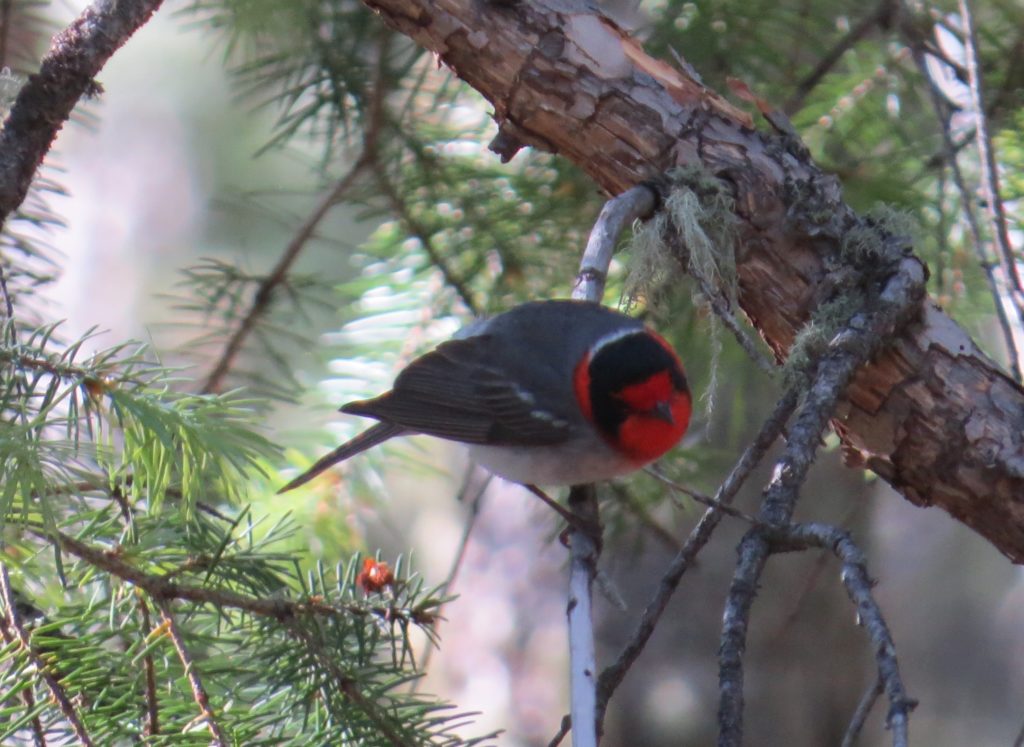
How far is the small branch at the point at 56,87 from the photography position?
4.82 ft

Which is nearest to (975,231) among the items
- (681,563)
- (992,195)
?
(992,195)

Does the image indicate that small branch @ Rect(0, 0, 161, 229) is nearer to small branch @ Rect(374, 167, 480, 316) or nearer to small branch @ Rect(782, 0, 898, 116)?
small branch @ Rect(374, 167, 480, 316)

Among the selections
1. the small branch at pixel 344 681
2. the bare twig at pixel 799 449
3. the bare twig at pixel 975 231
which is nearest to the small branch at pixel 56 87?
the small branch at pixel 344 681

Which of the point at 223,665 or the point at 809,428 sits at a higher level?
the point at 809,428

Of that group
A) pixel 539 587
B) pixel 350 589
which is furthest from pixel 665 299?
pixel 539 587

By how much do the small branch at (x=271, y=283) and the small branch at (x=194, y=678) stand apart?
3.60ft

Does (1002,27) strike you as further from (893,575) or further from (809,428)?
(893,575)

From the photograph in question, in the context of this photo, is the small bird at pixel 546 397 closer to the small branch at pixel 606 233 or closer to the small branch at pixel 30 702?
the small branch at pixel 606 233

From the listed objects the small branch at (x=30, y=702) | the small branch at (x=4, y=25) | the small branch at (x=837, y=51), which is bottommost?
the small branch at (x=30, y=702)

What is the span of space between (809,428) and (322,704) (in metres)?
0.74

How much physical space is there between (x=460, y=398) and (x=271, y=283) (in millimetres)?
563

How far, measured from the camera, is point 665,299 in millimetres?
1977

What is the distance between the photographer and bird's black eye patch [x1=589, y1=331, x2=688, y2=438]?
1951 millimetres

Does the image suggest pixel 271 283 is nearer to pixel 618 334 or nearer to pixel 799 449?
pixel 618 334
